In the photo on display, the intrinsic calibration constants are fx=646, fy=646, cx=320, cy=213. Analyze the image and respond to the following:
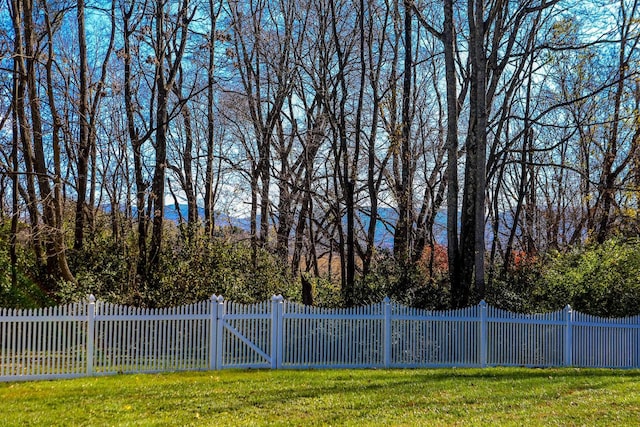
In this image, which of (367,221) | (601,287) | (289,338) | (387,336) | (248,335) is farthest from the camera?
(367,221)

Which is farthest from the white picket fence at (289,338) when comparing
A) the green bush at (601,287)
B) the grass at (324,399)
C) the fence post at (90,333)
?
the green bush at (601,287)

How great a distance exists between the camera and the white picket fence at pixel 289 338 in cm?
1064

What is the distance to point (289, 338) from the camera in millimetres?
11891

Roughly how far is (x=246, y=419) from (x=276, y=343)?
3.79m

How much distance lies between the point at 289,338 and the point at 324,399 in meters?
2.79

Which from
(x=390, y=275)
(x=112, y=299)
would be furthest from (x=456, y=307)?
(x=112, y=299)

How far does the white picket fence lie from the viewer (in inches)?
419

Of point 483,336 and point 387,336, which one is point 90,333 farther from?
point 483,336

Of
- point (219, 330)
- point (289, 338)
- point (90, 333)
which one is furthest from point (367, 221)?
point (90, 333)

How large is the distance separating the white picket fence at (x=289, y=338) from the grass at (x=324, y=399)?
1.51ft

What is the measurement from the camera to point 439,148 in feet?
84.3

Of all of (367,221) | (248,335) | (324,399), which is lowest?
(324,399)

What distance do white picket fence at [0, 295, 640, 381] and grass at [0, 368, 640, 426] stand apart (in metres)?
0.46

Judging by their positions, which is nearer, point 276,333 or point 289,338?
point 276,333
